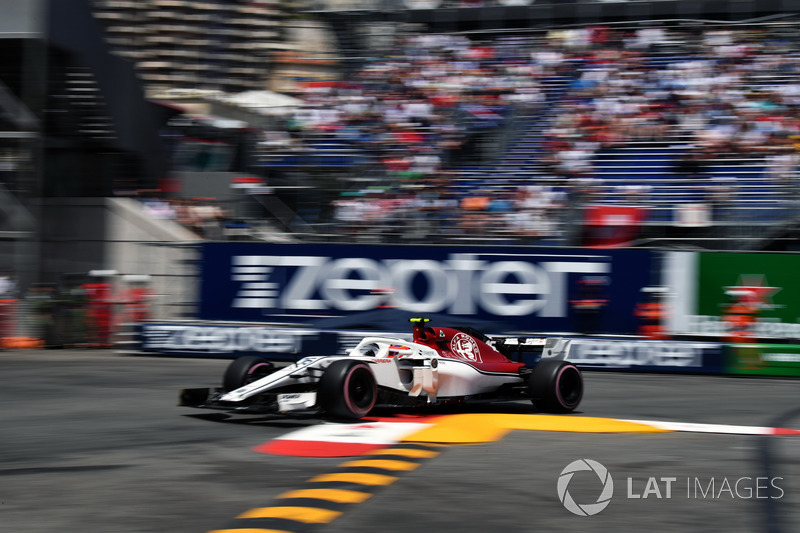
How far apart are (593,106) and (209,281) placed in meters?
8.33

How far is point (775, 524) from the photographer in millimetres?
5648

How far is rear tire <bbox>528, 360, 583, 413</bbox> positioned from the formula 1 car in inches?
0.4

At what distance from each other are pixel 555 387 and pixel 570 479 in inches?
141

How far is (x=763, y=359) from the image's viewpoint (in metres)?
15.7

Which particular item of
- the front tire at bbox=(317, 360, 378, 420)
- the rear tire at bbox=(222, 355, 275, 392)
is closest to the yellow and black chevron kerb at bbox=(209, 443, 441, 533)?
the front tire at bbox=(317, 360, 378, 420)

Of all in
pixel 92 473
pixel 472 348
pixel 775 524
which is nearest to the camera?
pixel 775 524

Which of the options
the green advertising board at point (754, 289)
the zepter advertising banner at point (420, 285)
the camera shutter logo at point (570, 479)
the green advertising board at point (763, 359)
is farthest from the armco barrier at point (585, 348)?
the camera shutter logo at point (570, 479)

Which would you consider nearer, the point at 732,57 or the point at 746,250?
the point at 746,250

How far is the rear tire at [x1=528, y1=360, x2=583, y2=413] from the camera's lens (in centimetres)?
1032

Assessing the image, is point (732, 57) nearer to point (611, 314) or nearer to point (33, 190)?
point (611, 314)

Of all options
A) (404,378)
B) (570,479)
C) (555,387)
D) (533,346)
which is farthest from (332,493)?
(533,346)

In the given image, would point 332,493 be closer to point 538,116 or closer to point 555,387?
point 555,387

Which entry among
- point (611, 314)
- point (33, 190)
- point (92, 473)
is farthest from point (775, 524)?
point (33, 190)

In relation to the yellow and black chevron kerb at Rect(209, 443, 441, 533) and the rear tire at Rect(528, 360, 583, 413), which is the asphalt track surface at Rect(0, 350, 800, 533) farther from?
the rear tire at Rect(528, 360, 583, 413)
